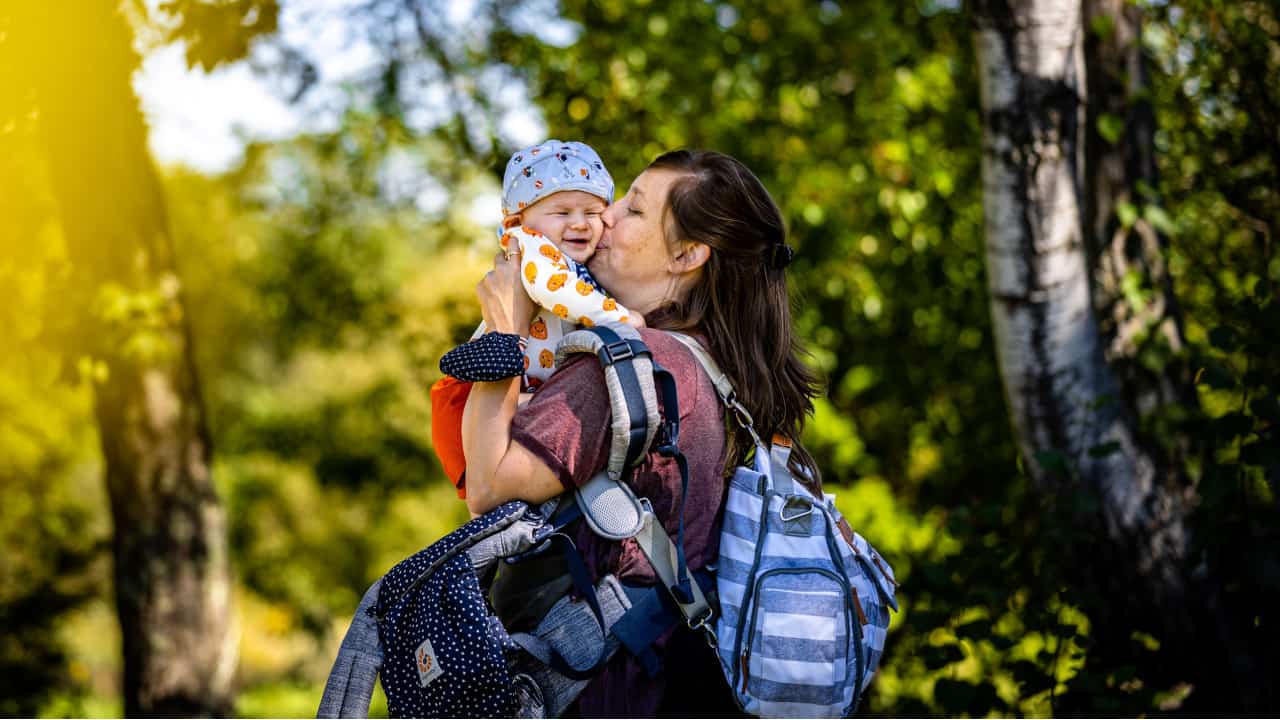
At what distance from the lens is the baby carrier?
2076 mm

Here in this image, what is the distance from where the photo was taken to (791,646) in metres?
2.15

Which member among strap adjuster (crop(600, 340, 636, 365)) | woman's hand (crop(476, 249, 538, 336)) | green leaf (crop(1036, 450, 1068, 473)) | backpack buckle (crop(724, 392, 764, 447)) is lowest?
green leaf (crop(1036, 450, 1068, 473))

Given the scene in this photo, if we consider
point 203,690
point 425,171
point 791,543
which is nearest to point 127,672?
point 203,690

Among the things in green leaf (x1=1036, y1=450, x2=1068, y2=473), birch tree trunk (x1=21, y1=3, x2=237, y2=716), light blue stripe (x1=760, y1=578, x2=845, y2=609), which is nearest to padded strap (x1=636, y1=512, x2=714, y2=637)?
light blue stripe (x1=760, y1=578, x2=845, y2=609)

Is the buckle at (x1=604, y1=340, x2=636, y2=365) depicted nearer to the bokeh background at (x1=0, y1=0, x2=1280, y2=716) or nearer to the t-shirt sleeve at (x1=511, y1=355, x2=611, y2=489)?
the t-shirt sleeve at (x1=511, y1=355, x2=611, y2=489)

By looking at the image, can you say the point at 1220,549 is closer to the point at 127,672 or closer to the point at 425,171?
the point at 127,672

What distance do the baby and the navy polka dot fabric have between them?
298 mm

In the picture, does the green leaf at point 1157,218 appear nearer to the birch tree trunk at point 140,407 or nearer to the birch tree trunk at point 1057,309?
the birch tree trunk at point 1057,309

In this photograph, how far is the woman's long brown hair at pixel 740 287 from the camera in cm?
248

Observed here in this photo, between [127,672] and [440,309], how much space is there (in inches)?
114

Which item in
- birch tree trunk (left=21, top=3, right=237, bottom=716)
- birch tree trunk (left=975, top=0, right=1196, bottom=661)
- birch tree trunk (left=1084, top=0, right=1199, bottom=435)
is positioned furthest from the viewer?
birch tree trunk (left=21, top=3, right=237, bottom=716)

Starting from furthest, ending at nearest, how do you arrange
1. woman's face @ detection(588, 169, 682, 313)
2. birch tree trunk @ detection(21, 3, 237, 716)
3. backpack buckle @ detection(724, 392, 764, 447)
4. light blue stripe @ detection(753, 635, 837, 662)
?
birch tree trunk @ detection(21, 3, 237, 716) → woman's face @ detection(588, 169, 682, 313) → backpack buckle @ detection(724, 392, 764, 447) → light blue stripe @ detection(753, 635, 837, 662)

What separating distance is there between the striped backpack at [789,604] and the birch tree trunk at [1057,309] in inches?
72.5

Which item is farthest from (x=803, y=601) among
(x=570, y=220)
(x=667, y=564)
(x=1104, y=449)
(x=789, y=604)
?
(x=1104, y=449)
